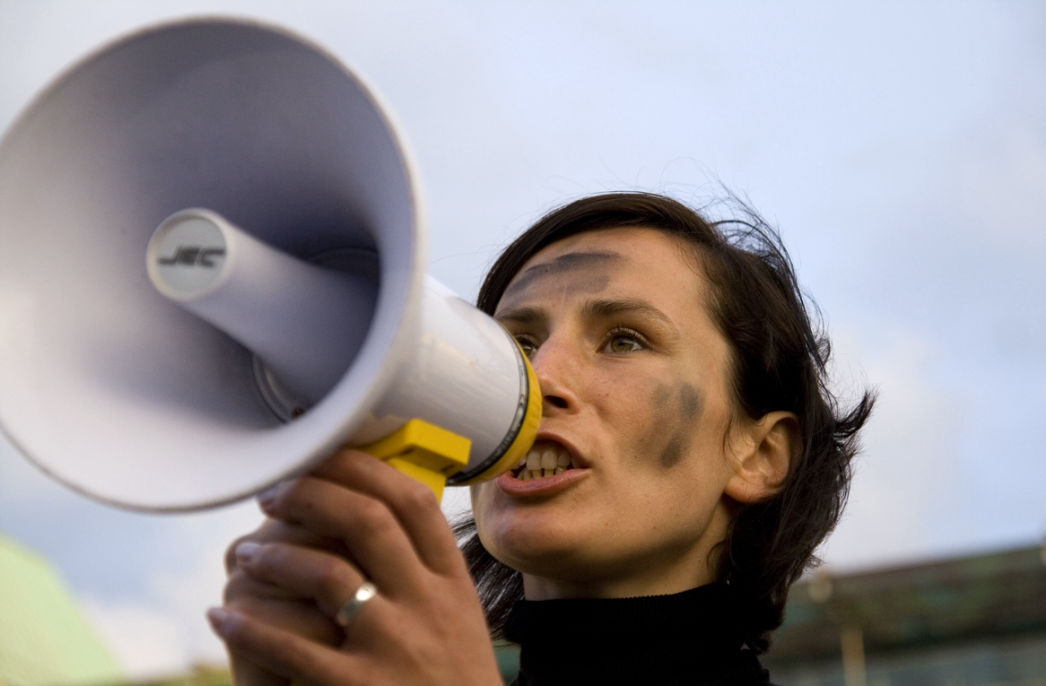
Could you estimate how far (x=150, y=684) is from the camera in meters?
10.8

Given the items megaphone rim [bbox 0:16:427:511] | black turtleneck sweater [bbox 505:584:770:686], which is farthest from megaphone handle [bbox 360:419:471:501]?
black turtleneck sweater [bbox 505:584:770:686]

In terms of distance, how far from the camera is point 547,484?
2.28 meters

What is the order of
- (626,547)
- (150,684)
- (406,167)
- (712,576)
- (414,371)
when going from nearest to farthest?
(406,167) < (414,371) < (626,547) < (712,576) < (150,684)

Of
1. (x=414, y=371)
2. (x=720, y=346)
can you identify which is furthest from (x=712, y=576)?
(x=414, y=371)

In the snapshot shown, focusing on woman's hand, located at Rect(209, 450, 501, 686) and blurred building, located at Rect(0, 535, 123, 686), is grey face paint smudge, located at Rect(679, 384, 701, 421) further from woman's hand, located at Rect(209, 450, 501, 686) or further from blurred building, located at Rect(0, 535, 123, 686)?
blurred building, located at Rect(0, 535, 123, 686)

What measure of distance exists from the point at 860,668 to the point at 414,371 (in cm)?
1013

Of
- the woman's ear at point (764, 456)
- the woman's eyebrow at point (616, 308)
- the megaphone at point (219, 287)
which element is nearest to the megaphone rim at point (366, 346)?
the megaphone at point (219, 287)

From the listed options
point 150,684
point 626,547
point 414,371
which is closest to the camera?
point 414,371

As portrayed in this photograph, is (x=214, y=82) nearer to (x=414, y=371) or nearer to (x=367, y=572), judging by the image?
(x=414, y=371)

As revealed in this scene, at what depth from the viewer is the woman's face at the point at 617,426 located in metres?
2.30

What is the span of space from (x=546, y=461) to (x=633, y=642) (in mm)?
422

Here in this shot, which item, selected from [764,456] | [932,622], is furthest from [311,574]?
[932,622]

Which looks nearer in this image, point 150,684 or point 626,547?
point 626,547

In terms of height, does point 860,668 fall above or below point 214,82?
below
